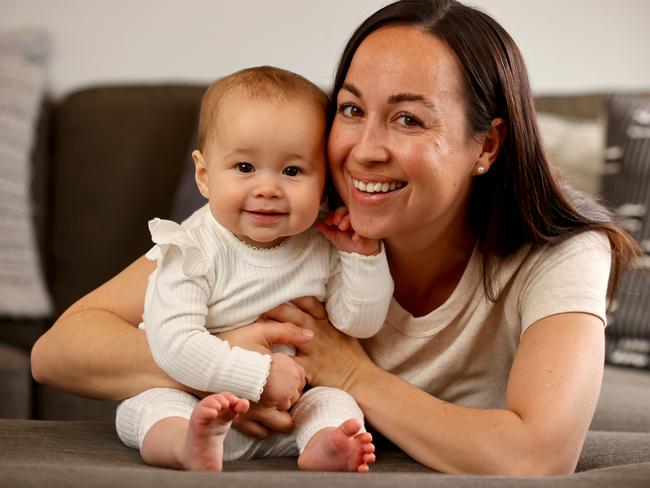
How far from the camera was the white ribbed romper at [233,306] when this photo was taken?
1422mm

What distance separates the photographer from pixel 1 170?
3.06 metres

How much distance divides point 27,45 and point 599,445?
2.46 metres

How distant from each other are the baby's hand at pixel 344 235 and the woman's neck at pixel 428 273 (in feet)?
0.60

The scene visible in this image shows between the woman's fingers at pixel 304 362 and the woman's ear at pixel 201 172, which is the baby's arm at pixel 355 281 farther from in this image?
the woman's ear at pixel 201 172

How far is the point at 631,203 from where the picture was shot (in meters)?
2.76

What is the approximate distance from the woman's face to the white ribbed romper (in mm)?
86

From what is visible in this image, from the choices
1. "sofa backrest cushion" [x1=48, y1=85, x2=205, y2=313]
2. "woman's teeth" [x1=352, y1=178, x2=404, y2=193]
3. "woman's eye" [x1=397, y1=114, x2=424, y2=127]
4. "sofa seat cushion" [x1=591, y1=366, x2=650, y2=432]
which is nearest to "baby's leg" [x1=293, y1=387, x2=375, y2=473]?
"woman's teeth" [x1=352, y1=178, x2=404, y2=193]

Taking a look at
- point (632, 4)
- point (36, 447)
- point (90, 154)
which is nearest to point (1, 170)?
point (90, 154)

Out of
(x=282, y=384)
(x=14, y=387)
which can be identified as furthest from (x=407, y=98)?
(x=14, y=387)

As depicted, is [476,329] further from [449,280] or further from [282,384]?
[282,384]

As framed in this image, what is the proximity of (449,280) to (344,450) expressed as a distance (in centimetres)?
53

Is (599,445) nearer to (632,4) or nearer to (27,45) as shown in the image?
(632,4)

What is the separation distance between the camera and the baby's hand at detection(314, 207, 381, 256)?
1.57 metres

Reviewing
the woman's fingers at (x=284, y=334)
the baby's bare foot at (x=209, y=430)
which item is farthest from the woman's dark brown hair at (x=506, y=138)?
the baby's bare foot at (x=209, y=430)
